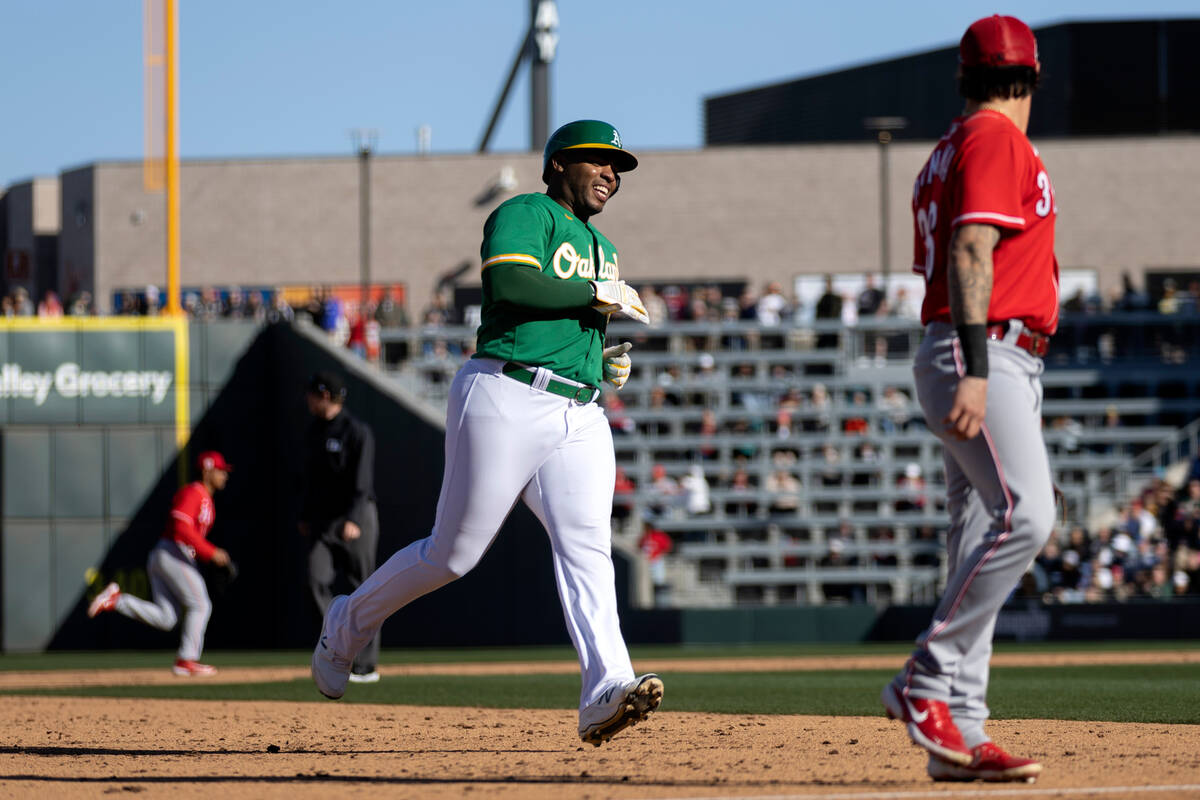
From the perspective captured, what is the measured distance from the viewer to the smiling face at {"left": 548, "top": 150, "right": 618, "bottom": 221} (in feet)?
17.9

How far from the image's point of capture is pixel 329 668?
5672mm

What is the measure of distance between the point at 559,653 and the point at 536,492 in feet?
34.0

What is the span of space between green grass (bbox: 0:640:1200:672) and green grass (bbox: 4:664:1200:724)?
2985 mm

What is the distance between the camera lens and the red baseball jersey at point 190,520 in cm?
1131

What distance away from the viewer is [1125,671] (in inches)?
426

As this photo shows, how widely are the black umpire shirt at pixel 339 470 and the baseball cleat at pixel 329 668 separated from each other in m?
3.51

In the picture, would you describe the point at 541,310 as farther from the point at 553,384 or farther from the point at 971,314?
the point at 971,314

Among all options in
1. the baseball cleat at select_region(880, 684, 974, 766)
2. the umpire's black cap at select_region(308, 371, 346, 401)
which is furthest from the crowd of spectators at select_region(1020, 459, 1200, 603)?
the baseball cleat at select_region(880, 684, 974, 766)

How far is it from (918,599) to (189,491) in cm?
965

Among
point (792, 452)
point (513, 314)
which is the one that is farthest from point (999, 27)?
point (792, 452)

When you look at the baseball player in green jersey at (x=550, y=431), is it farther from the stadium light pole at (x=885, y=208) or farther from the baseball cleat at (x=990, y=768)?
the stadium light pole at (x=885, y=208)

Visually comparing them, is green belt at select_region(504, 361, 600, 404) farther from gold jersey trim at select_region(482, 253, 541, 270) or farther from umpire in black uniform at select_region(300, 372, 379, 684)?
umpire in black uniform at select_region(300, 372, 379, 684)

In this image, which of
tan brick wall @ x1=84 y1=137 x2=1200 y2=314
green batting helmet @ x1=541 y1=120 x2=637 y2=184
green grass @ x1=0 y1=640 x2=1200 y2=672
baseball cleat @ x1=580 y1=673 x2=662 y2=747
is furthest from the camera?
tan brick wall @ x1=84 y1=137 x2=1200 y2=314

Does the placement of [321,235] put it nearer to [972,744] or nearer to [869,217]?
[869,217]
